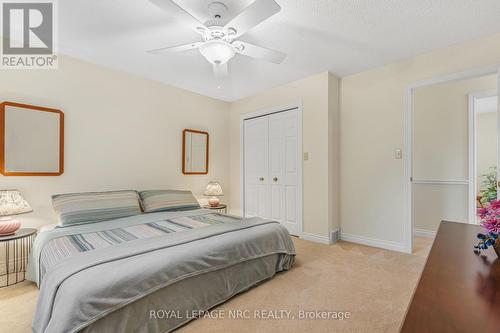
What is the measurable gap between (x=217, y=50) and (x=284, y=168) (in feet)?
7.53

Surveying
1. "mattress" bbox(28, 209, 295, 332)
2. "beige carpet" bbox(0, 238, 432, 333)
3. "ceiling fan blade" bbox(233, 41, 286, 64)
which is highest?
"ceiling fan blade" bbox(233, 41, 286, 64)

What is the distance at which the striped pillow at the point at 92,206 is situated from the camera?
2414mm

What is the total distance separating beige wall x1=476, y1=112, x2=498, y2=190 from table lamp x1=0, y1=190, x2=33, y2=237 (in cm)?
725

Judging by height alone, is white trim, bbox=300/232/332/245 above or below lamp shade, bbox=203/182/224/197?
below

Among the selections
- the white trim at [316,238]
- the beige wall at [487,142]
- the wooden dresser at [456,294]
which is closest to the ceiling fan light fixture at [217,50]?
the wooden dresser at [456,294]

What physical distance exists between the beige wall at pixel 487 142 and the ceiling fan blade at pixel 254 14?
5733mm

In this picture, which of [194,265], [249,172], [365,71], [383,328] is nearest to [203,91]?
[249,172]

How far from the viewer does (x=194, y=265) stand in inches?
66.8

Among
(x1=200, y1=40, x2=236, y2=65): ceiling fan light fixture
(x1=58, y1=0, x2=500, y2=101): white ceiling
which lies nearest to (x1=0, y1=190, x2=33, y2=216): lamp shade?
(x1=58, y1=0, x2=500, y2=101): white ceiling

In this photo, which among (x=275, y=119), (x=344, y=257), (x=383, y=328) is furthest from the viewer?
(x=275, y=119)

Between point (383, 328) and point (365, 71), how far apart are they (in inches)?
117

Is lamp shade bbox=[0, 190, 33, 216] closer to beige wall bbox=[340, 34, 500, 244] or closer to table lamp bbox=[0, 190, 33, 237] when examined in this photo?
table lamp bbox=[0, 190, 33, 237]

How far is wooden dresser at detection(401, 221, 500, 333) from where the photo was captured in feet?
2.09

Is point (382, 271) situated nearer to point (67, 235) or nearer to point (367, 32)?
point (367, 32)
